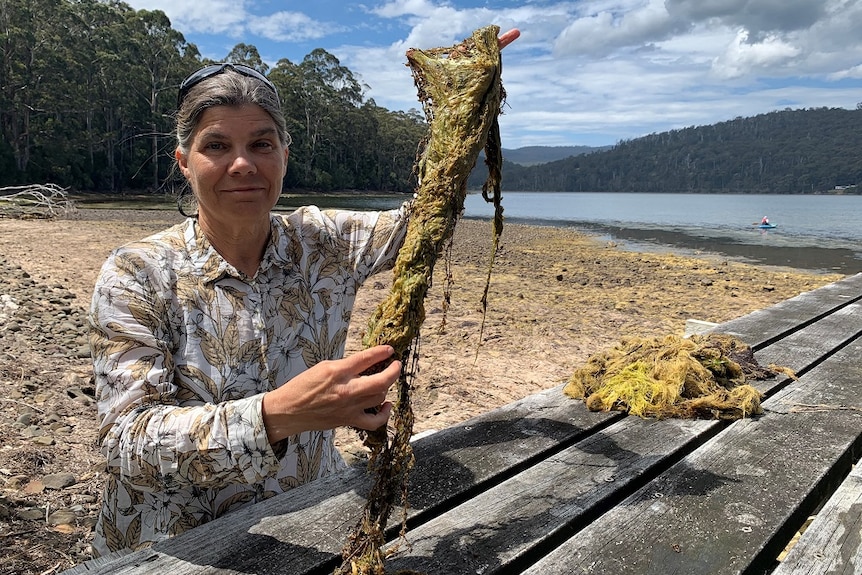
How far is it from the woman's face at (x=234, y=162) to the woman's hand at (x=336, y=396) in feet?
2.79

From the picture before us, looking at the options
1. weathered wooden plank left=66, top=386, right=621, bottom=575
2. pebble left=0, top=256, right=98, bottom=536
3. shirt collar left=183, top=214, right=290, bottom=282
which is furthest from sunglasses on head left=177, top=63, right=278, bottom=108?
pebble left=0, top=256, right=98, bottom=536

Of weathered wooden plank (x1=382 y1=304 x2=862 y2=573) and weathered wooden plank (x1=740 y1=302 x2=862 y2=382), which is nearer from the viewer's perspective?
weathered wooden plank (x1=382 y1=304 x2=862 y2=573)

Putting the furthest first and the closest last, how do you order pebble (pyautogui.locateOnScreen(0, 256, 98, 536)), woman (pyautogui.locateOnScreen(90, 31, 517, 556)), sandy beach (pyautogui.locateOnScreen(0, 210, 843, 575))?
sandy beach (pyautogui.locateOnScreen(0, 210, 843, 575))
pebble (pyautogui.locateOnScreen(0, 256, 98, 536))
woman (pyautogui.locateOnScreen(90, 31, 517, 556))

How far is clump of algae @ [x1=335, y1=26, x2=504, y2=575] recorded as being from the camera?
1.62 m

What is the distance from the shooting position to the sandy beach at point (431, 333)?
3.81m

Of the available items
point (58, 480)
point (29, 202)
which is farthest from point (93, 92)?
point (58, 480)

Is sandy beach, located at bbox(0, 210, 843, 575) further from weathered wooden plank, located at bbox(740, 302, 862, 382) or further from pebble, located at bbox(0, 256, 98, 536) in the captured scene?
weathered wooden plank, located at bbox(740, 302, 862, 382)

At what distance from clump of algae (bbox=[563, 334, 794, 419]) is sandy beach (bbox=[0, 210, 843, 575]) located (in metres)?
0.96

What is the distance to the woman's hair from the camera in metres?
2.02

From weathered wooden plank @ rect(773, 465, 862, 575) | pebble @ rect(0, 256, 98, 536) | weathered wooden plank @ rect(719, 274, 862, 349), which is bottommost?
pebble @ rect(0, 256, 98, 536)

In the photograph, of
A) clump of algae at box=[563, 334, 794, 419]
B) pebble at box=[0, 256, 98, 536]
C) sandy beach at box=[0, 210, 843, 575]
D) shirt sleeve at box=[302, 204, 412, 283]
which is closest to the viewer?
shirt sleeve at box=[302, 204, 412, 283]

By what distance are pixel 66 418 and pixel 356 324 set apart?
16.1 feet

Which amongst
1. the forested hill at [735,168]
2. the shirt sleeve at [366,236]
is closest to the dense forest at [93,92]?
the shirt sleeve at [366,236]

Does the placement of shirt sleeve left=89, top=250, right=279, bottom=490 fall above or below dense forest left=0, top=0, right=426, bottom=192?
below
